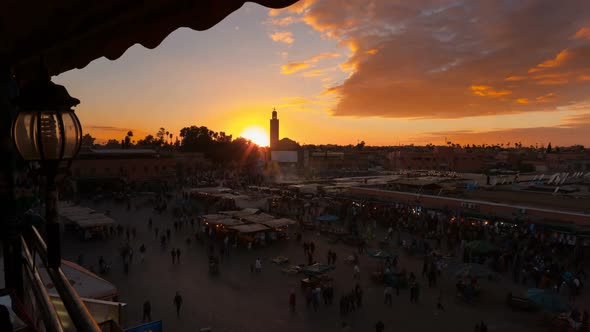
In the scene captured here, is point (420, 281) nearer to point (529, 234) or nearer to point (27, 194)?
point (529, 234)

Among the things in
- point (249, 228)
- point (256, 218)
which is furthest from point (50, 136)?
point (256, 218)

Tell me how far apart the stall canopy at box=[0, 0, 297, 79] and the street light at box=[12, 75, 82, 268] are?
12.0 inches

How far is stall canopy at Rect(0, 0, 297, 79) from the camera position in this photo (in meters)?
1.92

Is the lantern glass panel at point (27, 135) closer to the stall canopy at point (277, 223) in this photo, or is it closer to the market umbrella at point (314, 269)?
the market umbrella at point (314, 269)

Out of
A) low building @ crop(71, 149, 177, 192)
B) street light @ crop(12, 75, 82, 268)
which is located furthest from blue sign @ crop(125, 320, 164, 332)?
low building @ crop(71, 149, 177, 192)

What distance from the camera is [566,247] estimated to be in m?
18.5

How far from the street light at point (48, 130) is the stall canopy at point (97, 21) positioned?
0.31 metres

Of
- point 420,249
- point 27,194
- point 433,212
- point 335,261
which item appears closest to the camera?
point 27,194

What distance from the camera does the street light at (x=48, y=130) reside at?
7.54 feet

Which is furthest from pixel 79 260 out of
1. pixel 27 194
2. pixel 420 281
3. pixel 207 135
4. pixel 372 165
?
pixel 372 165

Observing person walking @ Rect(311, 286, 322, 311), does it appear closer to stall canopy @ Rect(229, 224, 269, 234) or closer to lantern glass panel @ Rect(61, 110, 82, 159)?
stall canopy @ Rect(229, 224, 269, 234)

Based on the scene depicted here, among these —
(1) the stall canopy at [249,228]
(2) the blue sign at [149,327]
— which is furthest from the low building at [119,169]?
(2) the blue sign at [149,327]

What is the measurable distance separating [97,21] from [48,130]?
0.71 metres

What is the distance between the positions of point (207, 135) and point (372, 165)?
40306 millimetres
